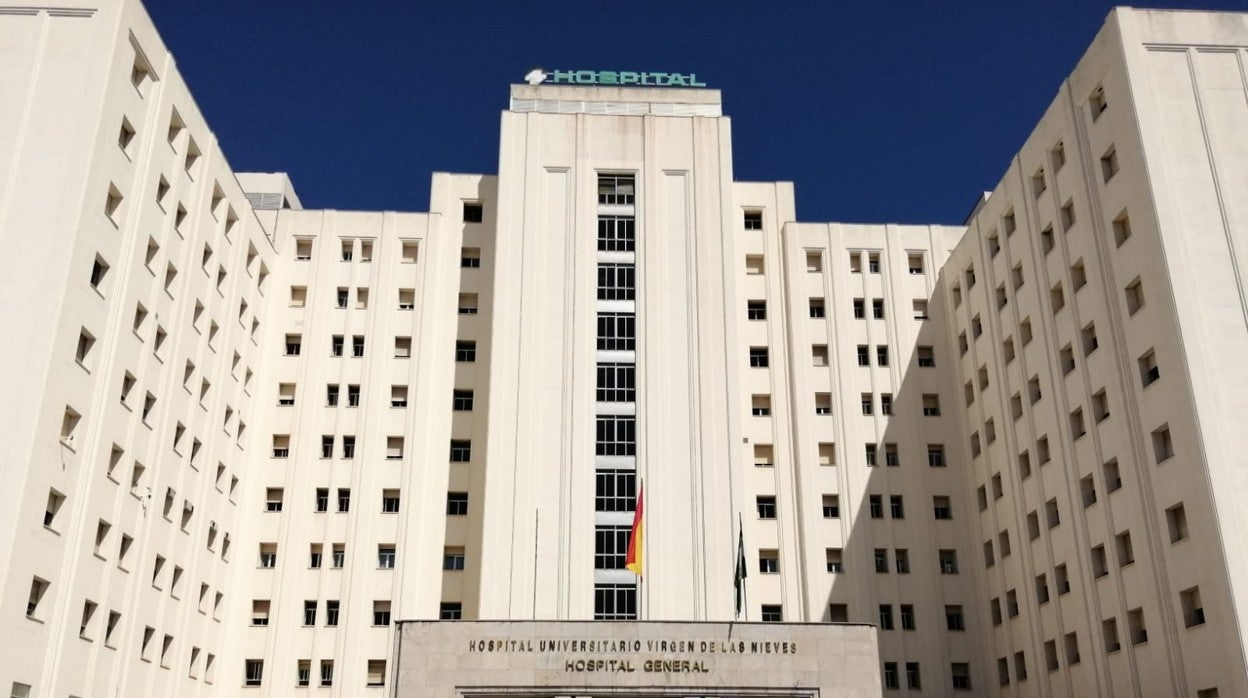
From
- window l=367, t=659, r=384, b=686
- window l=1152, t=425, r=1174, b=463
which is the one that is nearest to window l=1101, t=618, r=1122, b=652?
window l=1152, t=425, r=1174, b=463

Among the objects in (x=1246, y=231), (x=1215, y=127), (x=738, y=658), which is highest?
(x=1215, y=127)

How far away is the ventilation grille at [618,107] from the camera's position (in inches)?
1981

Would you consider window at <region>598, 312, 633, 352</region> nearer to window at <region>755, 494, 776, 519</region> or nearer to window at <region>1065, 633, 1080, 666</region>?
window at <region>755, 494, 776, 519</region>

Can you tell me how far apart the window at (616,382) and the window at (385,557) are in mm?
9336

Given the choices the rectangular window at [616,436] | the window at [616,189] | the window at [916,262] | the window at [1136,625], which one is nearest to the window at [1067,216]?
the window at [916,262]

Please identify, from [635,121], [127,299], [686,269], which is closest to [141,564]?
[127,299]

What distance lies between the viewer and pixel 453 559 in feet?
140

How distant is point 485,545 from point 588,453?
16.1 ft

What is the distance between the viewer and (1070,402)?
120 feet

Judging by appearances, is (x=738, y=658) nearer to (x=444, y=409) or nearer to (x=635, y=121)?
(x=444, y=409)

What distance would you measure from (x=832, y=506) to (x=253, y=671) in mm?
21705

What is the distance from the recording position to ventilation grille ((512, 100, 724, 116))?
5031 centimetres

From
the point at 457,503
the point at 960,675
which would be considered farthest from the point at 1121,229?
the point at 457,503

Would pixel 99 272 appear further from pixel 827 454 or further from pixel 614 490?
pixel 827 454
